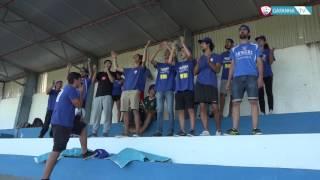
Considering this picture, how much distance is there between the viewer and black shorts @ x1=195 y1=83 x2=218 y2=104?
14.6 feet

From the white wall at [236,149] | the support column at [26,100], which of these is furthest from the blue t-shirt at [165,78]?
the support column at [26,100]

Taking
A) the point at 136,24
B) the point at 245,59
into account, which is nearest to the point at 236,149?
the point at 245,59

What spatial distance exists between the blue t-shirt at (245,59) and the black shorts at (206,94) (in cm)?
58

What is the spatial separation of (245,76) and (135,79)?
210 centimetres

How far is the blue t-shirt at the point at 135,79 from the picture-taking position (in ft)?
17.8

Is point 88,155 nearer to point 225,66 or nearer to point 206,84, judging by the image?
point 206,84

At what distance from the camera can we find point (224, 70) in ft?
18.1

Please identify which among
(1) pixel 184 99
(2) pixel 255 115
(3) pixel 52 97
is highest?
(3) pixel 52 97

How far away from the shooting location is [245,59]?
13.0 feet

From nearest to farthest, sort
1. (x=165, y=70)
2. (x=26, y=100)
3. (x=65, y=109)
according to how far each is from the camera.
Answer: (x=65, y=109)
(x=165, y=70)
(x=26, y=100)

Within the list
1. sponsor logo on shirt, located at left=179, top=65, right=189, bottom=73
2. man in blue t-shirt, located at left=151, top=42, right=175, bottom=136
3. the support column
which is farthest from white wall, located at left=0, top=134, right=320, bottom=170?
the support column

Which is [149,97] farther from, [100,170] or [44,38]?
[44,38]

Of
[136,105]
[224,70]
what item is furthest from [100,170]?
[224,70]

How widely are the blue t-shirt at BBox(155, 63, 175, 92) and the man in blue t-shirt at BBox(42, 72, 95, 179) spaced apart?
1.37 meters
